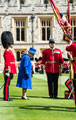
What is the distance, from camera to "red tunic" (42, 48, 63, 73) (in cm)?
1070

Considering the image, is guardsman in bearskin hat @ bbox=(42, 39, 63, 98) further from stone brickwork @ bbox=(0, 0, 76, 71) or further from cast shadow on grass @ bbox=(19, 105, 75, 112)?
stone brickwork @ bbox=(0, 0, 76, 71)

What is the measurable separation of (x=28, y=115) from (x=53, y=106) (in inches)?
55.5

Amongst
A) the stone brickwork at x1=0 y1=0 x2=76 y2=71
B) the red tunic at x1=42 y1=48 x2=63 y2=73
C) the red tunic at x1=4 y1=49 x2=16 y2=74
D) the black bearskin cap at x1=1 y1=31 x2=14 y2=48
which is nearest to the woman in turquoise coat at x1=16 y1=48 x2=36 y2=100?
the red tunic at x1=4 y1=49 x2=16 y2=74

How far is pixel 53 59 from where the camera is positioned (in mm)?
10789

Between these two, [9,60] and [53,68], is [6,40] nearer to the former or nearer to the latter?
[9,60]

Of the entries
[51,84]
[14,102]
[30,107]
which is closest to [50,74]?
[51,84]

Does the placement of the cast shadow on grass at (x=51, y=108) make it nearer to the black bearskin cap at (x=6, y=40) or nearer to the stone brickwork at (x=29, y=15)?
the black bearskin cap at (x=6, y=40)

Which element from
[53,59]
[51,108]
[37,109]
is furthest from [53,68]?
[37,109]

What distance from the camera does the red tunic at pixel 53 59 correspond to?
1070 centimetres

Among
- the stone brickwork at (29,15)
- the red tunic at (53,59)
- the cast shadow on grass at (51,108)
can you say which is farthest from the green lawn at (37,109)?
the stone brickwork at (29,15)

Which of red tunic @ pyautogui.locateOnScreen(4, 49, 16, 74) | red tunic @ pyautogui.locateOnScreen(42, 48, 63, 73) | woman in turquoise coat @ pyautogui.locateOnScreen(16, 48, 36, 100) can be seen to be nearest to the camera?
red tunic @ pyautogui.locateOnScreen(4, 49, 16, 74)

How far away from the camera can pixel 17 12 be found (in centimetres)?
3697

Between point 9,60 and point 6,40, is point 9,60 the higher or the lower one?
the lower one

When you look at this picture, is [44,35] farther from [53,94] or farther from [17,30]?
[53,94]
